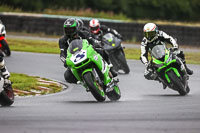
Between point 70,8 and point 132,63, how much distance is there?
1817 cm

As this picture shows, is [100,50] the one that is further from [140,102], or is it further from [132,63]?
[132,63]

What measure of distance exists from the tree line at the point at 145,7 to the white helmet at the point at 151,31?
2407cm

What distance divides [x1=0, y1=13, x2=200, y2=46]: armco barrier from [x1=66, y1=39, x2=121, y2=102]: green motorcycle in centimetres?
1623

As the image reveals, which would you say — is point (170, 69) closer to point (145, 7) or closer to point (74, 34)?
point (74, 34)

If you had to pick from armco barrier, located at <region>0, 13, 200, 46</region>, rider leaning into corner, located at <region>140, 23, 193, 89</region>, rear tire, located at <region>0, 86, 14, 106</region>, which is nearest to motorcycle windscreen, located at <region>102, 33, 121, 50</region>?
rider leaning into corner, located at <region>140, 23, 193, 89</region>

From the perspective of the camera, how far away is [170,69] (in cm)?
1190

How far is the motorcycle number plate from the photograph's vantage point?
1021 cm

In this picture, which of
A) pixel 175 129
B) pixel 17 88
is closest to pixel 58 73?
pixel 17 88

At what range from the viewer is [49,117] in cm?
839

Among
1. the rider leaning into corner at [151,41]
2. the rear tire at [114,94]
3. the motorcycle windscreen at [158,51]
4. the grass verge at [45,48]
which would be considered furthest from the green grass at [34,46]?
the rear tire at [114,94]

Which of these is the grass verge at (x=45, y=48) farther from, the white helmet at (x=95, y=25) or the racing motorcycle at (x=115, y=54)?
the white helmet at (x=95, y=25)

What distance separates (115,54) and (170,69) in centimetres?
465

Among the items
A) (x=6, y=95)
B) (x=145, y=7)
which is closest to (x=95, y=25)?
(x=6, y=95)

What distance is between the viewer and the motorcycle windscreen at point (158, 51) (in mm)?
12156
